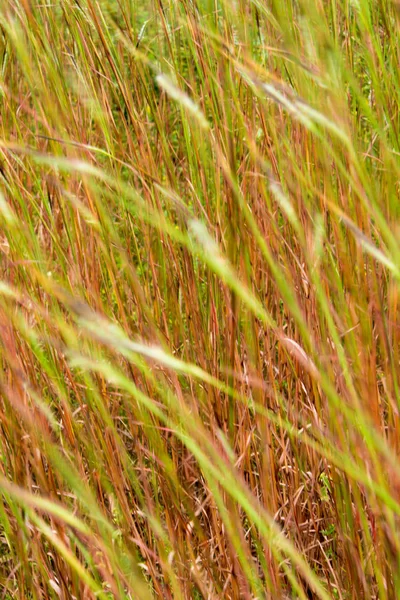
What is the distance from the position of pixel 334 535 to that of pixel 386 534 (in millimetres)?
374

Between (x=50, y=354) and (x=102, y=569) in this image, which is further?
(x=50, y=354)

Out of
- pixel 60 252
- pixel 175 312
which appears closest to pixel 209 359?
pixel 175 312

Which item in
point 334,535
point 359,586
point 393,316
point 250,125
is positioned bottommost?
point 334,535

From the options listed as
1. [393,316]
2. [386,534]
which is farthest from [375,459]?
[393,316]

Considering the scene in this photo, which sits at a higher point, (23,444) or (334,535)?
(23,444)

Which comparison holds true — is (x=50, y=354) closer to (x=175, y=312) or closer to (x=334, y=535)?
(x=175, y=312)

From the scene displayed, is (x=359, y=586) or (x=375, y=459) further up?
(x=375, y=459)

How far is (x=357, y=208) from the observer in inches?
37.3

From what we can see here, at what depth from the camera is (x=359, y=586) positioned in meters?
0.79

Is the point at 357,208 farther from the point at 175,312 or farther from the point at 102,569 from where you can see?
the point at 102,569

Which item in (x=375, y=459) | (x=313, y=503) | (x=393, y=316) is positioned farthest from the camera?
(x=313, y=503)

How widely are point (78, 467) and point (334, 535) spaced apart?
33 cm

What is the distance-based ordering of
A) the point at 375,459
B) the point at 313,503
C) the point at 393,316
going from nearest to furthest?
the point at 375,459, the point at 393,316, the point at 313,503

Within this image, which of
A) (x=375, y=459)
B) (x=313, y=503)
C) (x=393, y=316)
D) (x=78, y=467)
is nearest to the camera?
(x=375, y=459)
